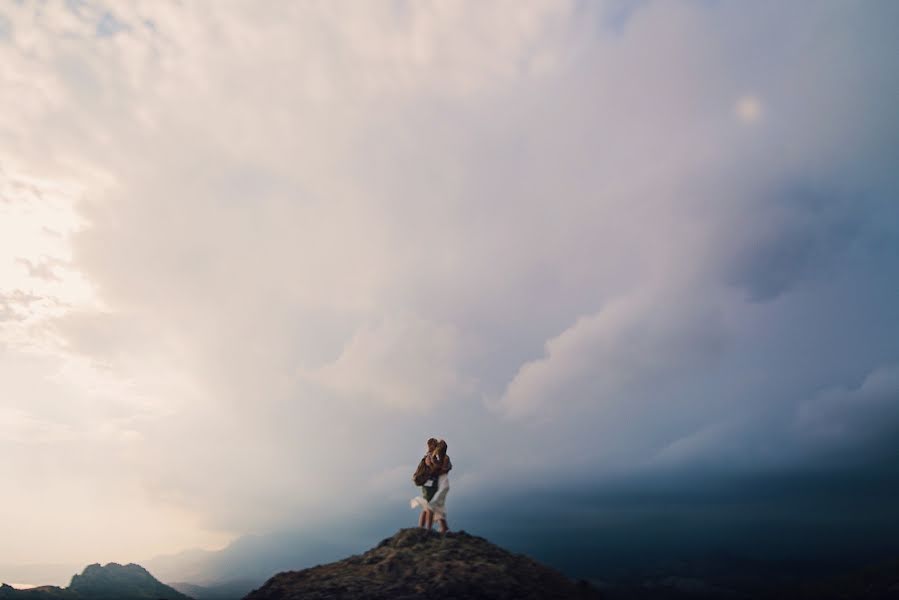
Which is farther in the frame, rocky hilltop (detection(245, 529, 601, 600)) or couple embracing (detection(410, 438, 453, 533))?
couple embracing (detection(410, 438, 453, 533))

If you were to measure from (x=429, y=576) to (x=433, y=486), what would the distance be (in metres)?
6.06

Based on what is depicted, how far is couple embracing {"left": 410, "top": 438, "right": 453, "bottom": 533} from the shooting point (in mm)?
26781

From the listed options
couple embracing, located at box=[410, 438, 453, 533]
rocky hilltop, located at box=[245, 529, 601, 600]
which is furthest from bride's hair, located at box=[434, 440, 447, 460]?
rocky hilltop, located at box=[245, 529, 601, 600]

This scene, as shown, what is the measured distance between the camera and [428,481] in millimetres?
27188

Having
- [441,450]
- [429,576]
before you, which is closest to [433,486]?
[441,450]

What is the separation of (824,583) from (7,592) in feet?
570

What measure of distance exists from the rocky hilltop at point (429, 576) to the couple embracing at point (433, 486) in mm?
931

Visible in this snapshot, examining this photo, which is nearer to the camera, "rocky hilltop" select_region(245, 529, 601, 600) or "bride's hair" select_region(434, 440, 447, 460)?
"rocky hilltop" select_region(245, 529, 601, 600)

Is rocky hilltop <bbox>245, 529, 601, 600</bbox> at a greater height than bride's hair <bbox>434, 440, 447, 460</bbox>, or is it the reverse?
bride's hair <bbox>434, 440, 447, 460</bbox>

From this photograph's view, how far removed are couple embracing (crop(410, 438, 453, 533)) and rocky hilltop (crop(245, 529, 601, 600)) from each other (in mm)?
931

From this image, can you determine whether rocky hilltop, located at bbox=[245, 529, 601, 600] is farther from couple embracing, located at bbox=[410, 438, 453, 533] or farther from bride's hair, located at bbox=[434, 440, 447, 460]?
bride's hair, located at bbox=[434, 440, 447, 460]

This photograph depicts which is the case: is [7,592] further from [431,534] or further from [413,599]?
[413,599]

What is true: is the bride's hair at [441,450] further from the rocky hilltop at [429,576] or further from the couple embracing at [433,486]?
the rocky hilltop at [429,576]

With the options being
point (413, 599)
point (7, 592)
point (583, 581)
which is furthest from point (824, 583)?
point (7, 592)
